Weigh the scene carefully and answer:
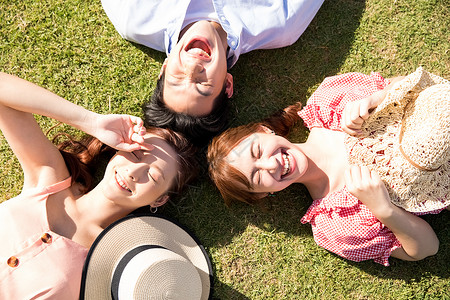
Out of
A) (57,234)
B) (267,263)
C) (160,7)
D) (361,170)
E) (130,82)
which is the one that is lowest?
(267,263)

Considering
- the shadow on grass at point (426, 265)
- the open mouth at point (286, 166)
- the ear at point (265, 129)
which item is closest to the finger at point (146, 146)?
the ear at point (265, 129)

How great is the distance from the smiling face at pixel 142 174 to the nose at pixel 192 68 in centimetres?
58

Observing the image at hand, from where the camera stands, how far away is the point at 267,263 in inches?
149

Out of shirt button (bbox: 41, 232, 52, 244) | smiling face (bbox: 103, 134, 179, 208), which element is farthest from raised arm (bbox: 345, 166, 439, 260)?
shirt button (bbox: 41, 232, 52, 244)

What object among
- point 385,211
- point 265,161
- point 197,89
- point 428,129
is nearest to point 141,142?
point 197,89

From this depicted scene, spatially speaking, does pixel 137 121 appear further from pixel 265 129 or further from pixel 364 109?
pixel 364 109

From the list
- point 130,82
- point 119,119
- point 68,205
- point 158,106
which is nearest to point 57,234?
point 68,205

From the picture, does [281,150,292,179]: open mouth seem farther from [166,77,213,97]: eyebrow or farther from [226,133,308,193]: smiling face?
[166,77,213,97]: eyebrow

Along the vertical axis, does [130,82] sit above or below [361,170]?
above

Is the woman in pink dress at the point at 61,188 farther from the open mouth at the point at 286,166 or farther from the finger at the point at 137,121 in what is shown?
the open mouth at the point at 286,166

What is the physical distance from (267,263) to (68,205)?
1.85 metres

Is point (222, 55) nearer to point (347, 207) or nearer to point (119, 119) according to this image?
point (119, 119)

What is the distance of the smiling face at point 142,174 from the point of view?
310 centimetres

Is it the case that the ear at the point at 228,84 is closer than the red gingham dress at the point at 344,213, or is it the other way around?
the red gingham dress at the point at 344,213
